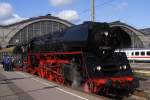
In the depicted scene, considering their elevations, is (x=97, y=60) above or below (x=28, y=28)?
below

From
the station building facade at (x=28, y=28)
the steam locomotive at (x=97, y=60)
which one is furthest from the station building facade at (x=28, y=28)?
the steam locomotive at (x=97, y=60)

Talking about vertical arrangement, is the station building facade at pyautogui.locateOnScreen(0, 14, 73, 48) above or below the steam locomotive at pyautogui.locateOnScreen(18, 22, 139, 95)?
above

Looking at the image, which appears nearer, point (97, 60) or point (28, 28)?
point (97, 60)

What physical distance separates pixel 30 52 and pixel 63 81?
1104 cm

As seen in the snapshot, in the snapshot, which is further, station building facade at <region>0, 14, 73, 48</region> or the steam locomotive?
station building facade at <region>0, 14, 73, 48</region>

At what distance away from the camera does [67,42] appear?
18375 millimetres

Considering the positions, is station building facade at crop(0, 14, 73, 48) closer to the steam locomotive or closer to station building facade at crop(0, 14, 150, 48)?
station building facade at crop(0, 14, 150, 48)

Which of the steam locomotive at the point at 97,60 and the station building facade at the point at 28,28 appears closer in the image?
the steam locomotive at the point at 97,60

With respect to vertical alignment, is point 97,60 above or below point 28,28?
below

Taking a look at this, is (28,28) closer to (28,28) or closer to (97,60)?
(28,28)

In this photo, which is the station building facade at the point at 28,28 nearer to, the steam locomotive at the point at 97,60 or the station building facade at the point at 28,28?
the station building facade at the point at 28,28

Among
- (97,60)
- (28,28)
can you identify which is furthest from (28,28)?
(97,60)

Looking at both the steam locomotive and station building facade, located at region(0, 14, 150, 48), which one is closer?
the steam locomotive

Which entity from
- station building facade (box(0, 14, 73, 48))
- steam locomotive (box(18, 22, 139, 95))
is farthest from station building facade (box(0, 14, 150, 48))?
steam locomotive (box(18, 22, 139, 95))
